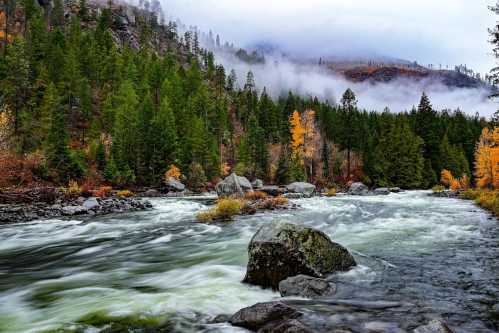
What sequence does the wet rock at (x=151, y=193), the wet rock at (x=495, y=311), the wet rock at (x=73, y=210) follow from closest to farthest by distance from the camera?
the wet rock at (x=495, y=311) → the wet rock at (x=73, y=210) → the wet rock at (x=151, y=193)

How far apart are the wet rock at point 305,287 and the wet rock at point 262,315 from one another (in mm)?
1333

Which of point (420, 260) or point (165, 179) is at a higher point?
point (420, 260)

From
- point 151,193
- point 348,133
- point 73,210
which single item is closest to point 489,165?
point 348,133

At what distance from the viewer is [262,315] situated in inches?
215

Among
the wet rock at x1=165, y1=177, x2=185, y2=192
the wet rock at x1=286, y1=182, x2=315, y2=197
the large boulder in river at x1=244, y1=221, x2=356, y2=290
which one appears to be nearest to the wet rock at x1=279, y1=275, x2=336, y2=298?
the large boulder in river at x1=244, y1=221, x2=356, y2=290

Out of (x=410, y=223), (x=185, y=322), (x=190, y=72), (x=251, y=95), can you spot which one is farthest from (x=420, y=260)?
(x=251, y=95)

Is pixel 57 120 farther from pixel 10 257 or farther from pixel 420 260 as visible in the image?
pixel 420 260

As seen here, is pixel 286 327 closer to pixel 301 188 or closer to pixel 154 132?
pixel 301 188

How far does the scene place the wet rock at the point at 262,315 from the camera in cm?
532

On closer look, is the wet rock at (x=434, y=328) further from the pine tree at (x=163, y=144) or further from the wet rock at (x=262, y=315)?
the pine tree at (x=163, y=144)

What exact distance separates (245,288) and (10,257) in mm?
9672

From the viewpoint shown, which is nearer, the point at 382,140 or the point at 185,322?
the point at 185,322

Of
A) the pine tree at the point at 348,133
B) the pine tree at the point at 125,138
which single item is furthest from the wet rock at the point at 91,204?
the pine tree at the point at 348,133

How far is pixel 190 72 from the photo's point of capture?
281ft
